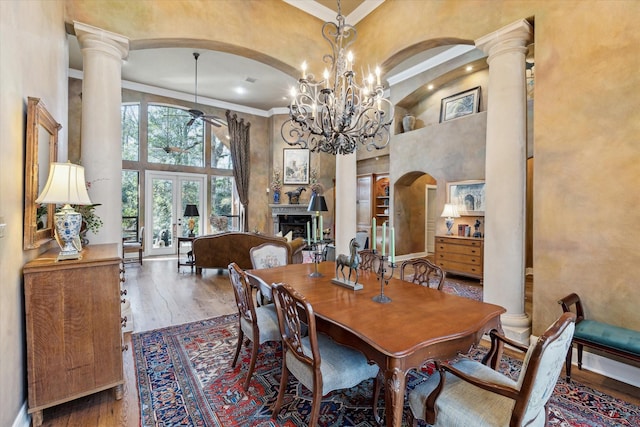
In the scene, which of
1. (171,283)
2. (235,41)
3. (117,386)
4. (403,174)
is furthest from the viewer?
(403,174)

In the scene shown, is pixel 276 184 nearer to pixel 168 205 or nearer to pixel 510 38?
pixel 168 205

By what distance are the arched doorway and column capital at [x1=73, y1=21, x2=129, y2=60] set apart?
20.3 ft

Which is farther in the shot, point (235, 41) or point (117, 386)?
point (235, 41)

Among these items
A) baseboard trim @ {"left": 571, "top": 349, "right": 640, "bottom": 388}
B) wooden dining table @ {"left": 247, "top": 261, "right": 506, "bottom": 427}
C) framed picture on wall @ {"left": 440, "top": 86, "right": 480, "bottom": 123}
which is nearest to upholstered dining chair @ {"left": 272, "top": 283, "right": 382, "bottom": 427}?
wooden dining table @ {"left": 247, "top": 261, "right": 506, "bottom": 427}

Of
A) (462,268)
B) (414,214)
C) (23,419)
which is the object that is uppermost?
(414,214)

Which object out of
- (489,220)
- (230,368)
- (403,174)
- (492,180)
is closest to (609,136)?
(492,180)

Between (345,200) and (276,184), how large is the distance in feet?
16.6

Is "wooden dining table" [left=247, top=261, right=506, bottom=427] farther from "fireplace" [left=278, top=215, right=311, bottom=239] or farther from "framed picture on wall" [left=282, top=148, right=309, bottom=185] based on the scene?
"framed picture on wall" [left=282, top=148, right=309, bottom=185]

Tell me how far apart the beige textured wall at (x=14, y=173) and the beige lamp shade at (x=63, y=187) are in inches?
5.2

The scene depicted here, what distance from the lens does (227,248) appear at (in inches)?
220

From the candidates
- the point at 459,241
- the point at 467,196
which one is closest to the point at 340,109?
the point at 459,241

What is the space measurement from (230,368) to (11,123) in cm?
225

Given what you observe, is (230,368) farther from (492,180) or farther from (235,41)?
(235,41)

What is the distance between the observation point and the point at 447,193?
6656 millimetres
